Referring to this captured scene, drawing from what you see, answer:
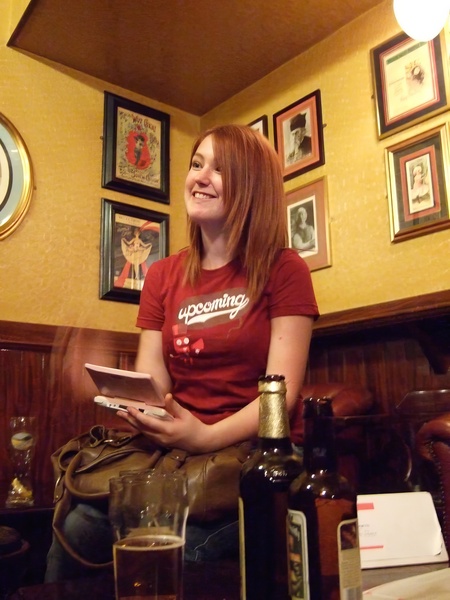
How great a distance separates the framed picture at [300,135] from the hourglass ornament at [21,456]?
1573 mm

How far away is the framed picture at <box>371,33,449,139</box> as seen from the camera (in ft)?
6.71

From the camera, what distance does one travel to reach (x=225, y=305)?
1.35 meters

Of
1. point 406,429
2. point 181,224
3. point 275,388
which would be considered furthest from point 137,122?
point 275,388

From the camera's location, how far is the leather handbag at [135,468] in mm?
1000

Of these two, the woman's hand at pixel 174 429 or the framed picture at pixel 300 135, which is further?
the framed picture at pixel 300 135

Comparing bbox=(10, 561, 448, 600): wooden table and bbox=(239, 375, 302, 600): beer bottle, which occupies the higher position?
bbox=(239, 375, 302, 600): beer bottle

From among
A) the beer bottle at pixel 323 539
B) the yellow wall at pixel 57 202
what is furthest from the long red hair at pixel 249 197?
the yellow wall at pixel 57 202

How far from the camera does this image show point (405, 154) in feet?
6.89

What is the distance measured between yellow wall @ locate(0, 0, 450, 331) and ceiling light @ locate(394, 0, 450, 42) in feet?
1.13

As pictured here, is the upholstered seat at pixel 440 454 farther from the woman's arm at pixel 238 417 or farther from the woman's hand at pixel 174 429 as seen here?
the woman's hand at pixel 174 429

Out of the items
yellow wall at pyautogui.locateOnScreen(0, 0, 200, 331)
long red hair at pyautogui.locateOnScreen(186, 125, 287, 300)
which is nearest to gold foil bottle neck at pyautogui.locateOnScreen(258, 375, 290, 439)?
long red hair at pyautogui.locateOnScreen(186, 125, 287, 300)

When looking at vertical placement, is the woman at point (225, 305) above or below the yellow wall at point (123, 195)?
below

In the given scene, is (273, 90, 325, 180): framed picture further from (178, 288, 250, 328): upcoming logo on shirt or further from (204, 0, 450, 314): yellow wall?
(178, 288, 250, 328): upcoming logo on shirt

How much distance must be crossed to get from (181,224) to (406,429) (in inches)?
63.1
